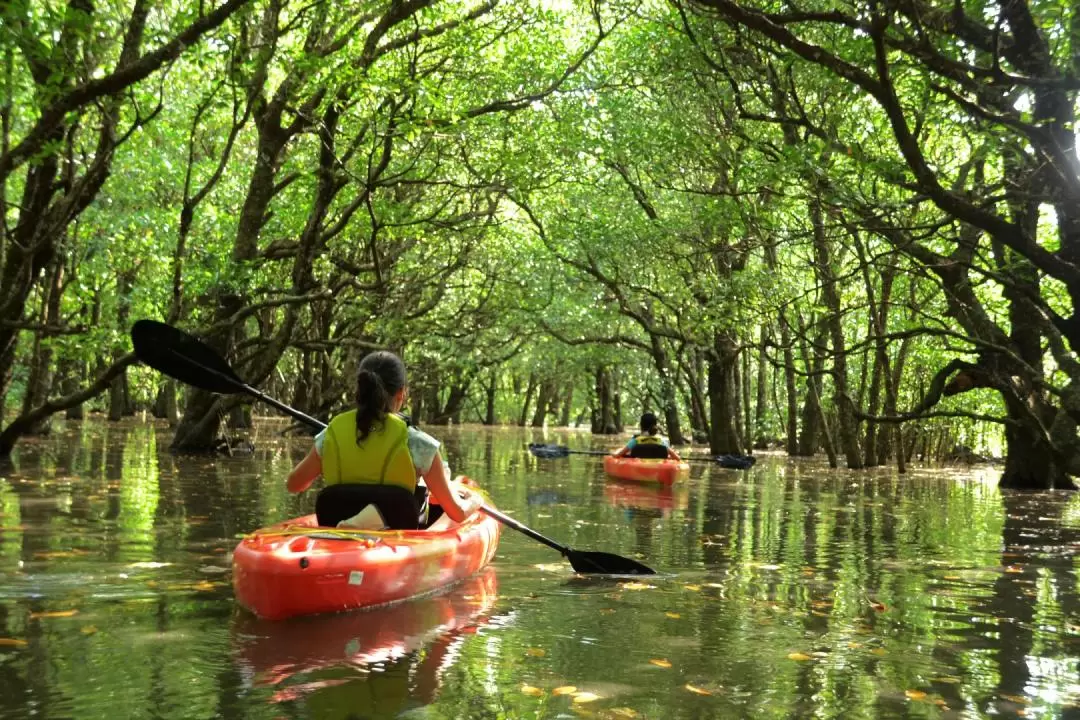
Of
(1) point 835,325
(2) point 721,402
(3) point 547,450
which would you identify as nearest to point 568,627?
(1) point 835,325

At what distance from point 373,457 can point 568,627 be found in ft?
5.04

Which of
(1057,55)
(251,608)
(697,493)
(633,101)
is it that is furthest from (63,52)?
(633,101)

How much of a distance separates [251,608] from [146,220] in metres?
14.4

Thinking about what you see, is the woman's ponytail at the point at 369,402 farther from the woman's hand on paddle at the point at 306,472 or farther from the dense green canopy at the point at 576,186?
the dense green canopy at the point at 576,186

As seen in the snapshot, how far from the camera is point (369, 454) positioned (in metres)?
5.71

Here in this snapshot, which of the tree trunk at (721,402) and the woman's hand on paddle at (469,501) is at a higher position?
the tree trunk at (721,402)

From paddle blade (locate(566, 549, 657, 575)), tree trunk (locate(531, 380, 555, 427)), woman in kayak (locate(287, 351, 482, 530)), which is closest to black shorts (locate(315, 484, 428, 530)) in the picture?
woman in kayak (locate(287, 351, 482, 530))

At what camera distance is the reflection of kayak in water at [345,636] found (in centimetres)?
423

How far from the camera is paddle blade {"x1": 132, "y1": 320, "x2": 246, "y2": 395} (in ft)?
24.6

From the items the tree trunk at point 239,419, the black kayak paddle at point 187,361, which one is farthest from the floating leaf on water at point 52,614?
the tree trunk at point 239,419

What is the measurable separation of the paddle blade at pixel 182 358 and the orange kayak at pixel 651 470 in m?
8.55

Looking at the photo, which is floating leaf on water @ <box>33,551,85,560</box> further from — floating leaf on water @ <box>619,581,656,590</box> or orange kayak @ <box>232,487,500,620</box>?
floating leaf on water @ <box>619,581,656,590</box>

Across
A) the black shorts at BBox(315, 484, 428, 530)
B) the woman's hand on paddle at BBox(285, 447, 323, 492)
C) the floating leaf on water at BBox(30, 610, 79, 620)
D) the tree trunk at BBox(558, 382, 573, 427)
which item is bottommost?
the floating leaf on water at BBox(30, 610, 79, 620)

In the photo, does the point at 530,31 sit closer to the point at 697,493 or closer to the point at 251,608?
the point at 697,493
